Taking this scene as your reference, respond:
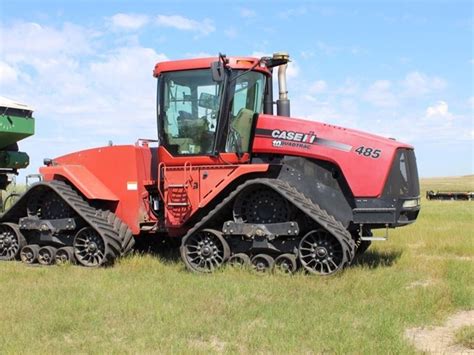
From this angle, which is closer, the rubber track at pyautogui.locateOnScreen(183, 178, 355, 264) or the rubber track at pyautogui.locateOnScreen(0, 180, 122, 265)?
the rubber track at pyautogui.locateOnScreen(183, 178, 355, 264)

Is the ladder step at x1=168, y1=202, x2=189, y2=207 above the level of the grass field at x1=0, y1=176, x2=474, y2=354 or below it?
above

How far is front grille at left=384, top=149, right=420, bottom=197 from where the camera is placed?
313 inches

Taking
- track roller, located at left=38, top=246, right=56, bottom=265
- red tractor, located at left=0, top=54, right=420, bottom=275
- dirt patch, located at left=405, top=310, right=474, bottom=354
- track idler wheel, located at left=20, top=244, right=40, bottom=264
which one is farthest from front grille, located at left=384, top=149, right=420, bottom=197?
track idler wheel, located at left=20, top=244, right=40, bottom=264

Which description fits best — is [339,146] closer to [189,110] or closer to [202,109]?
[202,109]

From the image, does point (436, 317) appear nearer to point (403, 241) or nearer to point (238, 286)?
point (238, 286)

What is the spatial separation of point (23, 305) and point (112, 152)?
3869 millimetres

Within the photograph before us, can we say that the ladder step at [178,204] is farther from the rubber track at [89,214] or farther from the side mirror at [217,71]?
the side mirror at [217,71]

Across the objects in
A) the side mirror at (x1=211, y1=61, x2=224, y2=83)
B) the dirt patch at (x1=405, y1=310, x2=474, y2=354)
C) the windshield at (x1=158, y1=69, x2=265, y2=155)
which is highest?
the side mirror at (x1=211, y1=61, x2=224, y2=83)

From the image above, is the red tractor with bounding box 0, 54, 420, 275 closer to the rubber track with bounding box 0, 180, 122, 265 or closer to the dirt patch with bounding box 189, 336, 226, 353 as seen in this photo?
the rubber track with bounding box 0, 180, 122, 265

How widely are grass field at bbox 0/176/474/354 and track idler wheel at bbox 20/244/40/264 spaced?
2.17ft

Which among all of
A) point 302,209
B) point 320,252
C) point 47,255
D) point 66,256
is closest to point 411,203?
point 320,252

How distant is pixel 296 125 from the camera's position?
27.4ft

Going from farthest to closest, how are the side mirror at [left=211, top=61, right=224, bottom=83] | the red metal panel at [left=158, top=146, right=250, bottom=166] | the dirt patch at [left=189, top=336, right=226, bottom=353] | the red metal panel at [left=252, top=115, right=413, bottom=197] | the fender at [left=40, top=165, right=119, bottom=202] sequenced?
the fender at [left=40, top=165, right=119, bottom=202] < the red metal panel at [left=158, top=146, right=250, bottom=166] < the side mirror at [left=211, top=61, right=224, bottom=83] < the red metal panel at [left=252, top=115, right=413, bottom=197] < the dirt patch at [left=189, top=336, right=226, bottom=353]

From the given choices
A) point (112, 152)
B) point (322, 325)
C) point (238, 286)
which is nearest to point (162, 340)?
point (322, 325)
